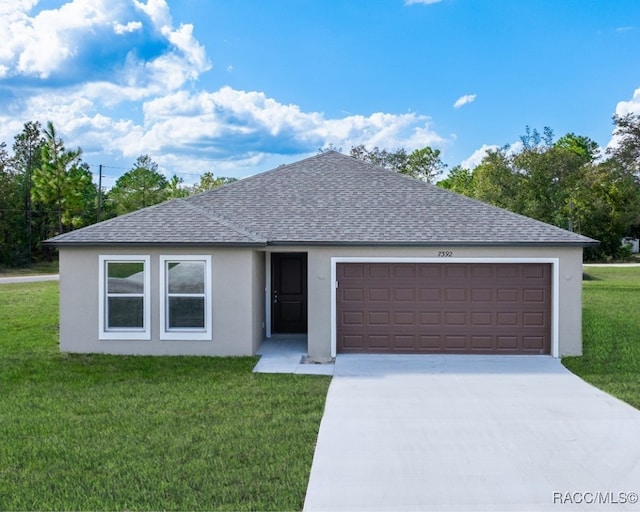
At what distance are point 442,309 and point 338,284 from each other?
2273mm

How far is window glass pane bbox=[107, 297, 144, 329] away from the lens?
11500 mm

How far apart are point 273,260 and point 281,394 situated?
19.7 ft

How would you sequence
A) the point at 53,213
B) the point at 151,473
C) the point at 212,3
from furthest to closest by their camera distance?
the point at 53,213 < the point at 212,3 < the point at 151,473

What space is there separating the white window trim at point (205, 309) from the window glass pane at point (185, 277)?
10cm

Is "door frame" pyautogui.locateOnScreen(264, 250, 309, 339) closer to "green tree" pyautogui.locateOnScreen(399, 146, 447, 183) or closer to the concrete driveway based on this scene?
the concrete driveway

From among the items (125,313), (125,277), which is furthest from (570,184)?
(125,313)

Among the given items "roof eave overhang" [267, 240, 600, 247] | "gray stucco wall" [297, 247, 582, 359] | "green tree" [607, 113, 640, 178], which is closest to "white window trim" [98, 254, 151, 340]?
"roof eave overhang" [267, 240, 600, 247]

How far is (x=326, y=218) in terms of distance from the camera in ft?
40.8

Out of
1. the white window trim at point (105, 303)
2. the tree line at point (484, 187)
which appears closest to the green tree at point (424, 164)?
the tree line at point (484, 187)

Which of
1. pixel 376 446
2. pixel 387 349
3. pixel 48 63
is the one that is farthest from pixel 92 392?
pixel 48 63

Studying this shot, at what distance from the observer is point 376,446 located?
20.5 ft

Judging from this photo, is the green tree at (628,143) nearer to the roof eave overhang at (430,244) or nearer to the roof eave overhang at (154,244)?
the roof eave overhang at (430,244)

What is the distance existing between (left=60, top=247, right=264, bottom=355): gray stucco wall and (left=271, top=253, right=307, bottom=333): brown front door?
2.71 m

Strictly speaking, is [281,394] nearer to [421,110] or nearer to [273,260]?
[273,260]
